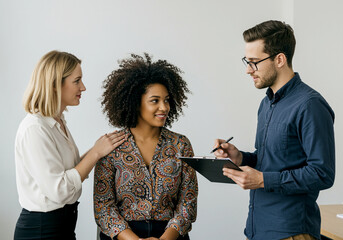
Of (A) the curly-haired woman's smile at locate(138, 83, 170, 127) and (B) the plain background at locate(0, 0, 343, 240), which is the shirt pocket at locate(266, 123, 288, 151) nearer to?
(A) the curly-haired woman's smile at locate(138, 83, 170, 127)

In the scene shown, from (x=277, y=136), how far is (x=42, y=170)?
119 centimetres

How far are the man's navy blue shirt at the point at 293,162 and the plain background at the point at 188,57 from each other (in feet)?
6.18

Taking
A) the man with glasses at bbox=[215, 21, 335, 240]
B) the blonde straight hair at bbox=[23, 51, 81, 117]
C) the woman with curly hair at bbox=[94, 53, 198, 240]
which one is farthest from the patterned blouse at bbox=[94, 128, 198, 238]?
the blonde straight hair at bbox=[23, 51, 81, 117]

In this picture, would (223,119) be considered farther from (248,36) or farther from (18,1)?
(18,1)

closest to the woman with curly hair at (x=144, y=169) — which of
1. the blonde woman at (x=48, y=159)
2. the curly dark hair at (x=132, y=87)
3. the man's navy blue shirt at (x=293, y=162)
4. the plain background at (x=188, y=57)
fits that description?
the curly dark hair at (x=132, y=87)

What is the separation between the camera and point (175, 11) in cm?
372

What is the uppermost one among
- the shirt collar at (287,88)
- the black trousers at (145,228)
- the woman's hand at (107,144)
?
the shirt collar at (287,88)

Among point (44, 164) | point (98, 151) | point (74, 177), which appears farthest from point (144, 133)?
point (44, 164)

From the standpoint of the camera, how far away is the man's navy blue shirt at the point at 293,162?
168 cm

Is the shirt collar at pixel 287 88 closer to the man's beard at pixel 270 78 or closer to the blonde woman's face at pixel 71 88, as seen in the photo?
the man's beard at pixel 270 78

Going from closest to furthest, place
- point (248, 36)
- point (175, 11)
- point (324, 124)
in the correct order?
point (324, 124) → point (248, 36) → point (175, 11)

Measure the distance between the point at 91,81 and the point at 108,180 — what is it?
173cm

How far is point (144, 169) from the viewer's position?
6.72ft

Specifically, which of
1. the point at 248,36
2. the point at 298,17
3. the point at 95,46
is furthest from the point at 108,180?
the point at 298,17
